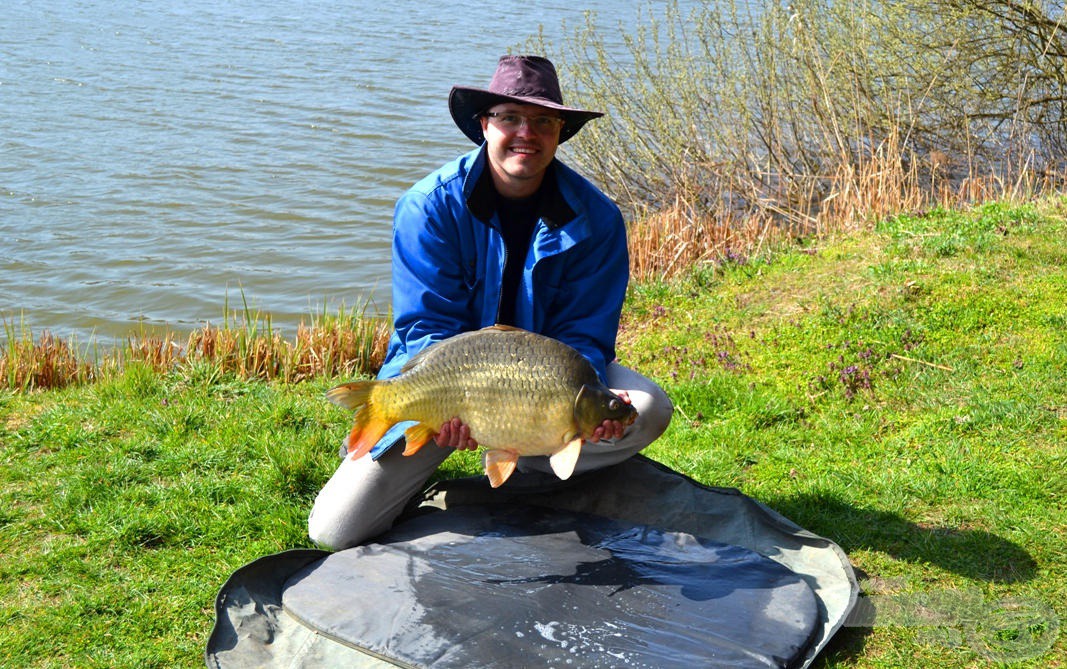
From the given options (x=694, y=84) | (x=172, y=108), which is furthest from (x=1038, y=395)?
(x=172, y=108)

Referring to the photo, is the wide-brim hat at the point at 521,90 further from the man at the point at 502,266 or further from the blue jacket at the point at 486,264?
the blue jacket at the point at 486,264

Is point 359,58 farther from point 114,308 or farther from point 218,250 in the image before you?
point 114,308

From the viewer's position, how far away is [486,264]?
3.46 meters

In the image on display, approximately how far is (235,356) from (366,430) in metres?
2.59

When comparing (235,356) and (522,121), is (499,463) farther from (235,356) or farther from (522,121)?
(235,356)

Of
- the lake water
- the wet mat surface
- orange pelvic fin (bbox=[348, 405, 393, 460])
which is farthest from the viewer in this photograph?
the lake water

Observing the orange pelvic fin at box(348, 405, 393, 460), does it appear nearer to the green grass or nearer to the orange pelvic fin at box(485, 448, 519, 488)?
the orange pelvic fin at box(485, 448, 519, 488)

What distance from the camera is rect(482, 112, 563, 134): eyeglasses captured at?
10.6 feet

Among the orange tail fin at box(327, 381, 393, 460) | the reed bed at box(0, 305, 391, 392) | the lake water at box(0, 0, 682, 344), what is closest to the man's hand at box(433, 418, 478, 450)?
the orange tail fin at box(327, 381, 393, 460)

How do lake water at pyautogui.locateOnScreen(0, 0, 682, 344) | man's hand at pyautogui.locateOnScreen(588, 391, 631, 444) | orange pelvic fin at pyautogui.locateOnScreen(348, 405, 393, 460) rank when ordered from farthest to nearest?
lake water at pyautogui.locateOnScreen(0, 0, 682, 344), orange pelvic fin at pyautogui.locateOnScreen(348, 405, 393, 460), man's hand at pyautogui.locateOnScreen(588, 391, 631, 444)

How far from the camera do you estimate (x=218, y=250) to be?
355 inches

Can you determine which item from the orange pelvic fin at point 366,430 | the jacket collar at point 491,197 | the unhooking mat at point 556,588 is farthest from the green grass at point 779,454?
the jacket collar at point 491,197

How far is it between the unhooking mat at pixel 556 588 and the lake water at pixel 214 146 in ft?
9.88

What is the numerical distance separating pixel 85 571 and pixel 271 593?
0.64 meters
